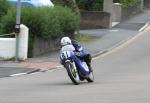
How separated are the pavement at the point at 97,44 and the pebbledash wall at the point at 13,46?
0.41 m

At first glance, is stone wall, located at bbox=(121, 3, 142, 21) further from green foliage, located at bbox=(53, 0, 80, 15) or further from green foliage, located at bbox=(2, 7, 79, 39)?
green foliage, located at bbox=(2, 7, 79, 39)

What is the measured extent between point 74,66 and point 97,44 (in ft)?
52.0

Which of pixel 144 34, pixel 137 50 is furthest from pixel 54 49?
pixel 144 34

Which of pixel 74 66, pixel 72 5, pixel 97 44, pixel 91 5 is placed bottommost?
pixel 97 44

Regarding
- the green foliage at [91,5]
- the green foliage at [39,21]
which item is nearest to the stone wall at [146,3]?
the green foliage at [91,5]

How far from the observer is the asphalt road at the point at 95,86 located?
12391 mm

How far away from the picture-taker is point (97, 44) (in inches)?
1265

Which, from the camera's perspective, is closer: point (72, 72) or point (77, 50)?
point (72, 72)

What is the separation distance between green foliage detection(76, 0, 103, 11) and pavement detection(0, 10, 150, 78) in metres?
2.70

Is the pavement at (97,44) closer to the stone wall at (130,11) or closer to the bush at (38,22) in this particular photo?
the stone wall at (130,11)

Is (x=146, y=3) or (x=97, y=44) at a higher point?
(x=146, y=3)

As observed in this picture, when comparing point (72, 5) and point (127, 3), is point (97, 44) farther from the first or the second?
point (127, 3)

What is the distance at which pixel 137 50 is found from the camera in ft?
98.4

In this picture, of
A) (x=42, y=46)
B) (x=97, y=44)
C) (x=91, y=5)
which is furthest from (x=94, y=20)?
(x=42, y=46)
